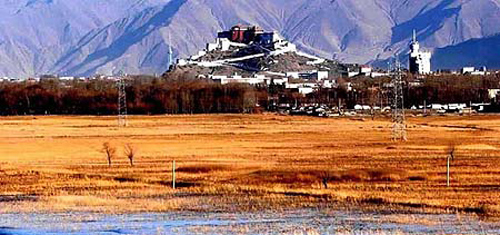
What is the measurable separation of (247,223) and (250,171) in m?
23.2

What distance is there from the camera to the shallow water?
26125 millimetres

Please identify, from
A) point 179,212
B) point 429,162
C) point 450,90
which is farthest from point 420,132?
point 450,90

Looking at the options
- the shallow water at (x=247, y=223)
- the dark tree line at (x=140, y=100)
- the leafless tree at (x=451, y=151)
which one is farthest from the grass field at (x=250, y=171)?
the dark tree line at (x=140, y=100)

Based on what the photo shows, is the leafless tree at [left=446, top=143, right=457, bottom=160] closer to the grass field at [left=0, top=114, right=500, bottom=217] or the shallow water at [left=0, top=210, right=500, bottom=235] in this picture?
the grass field at [left=0, top=114, right=500, bottom=217]

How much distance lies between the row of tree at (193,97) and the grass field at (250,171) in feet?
207

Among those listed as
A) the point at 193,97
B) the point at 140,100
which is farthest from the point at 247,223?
the point at 140,100

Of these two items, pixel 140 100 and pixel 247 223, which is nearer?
pixel 247 223

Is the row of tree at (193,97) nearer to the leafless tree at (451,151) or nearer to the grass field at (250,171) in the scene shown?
the grass field at (250,171)

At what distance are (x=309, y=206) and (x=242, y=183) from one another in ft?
35.4

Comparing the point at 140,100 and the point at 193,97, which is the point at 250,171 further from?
the point at 140,100

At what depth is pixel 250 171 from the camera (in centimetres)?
5119

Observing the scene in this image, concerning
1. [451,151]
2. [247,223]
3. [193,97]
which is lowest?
[451,151]

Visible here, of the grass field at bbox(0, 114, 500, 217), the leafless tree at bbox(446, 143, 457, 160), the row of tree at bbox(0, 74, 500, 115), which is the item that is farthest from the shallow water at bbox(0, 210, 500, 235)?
the row of tree at bbox(0, 74, 500, 115)

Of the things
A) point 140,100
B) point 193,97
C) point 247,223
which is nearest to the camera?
point 247,223
